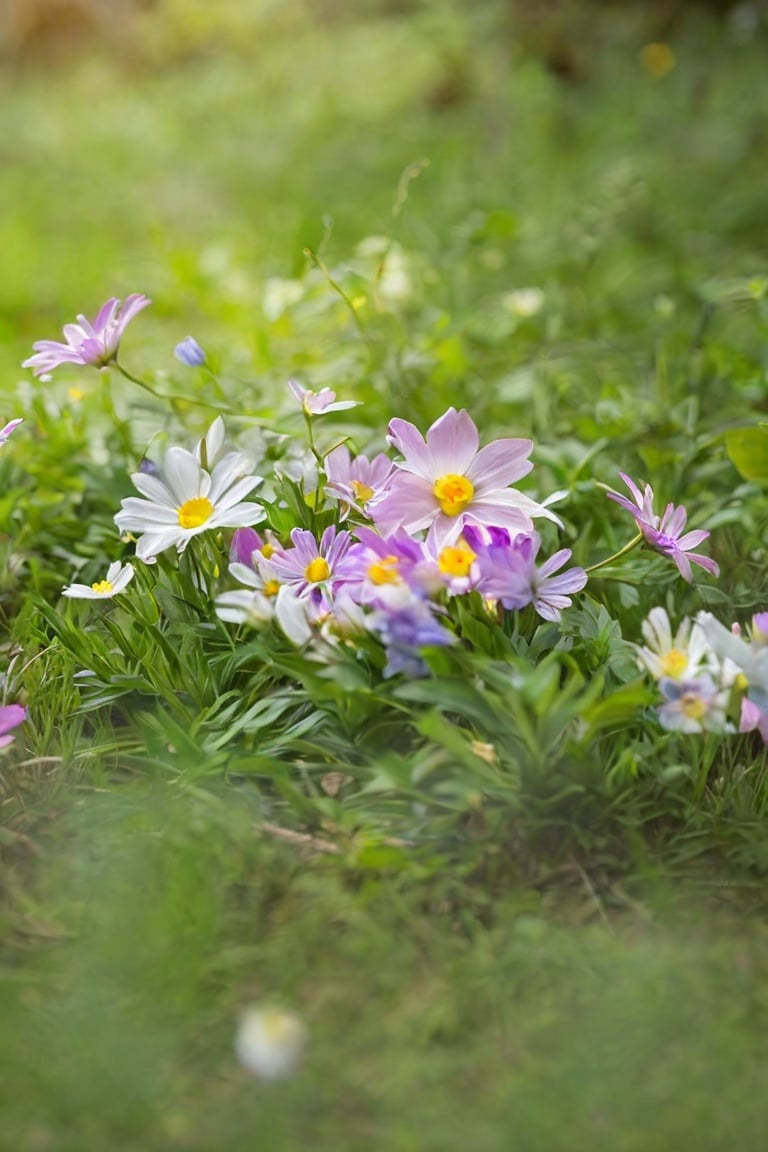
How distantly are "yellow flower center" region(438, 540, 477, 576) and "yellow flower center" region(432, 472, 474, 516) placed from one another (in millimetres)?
60

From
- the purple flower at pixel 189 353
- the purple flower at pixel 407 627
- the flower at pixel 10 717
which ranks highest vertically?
the purple flower at pixel 189 353

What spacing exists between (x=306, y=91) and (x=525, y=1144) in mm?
4676

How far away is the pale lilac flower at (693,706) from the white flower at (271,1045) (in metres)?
0.39

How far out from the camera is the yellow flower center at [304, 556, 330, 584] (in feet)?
3.26

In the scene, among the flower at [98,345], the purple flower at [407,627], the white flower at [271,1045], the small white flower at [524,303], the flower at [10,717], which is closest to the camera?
the white flower at [271,1045]

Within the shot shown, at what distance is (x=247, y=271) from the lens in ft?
8.57

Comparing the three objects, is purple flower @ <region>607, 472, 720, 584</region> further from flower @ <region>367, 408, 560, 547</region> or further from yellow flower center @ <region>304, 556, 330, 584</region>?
yellow flower center @ <region>304, 556, 330, 584</region>

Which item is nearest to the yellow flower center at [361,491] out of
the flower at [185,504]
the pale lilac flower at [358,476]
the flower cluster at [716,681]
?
the pale lilac flower at [358,476]

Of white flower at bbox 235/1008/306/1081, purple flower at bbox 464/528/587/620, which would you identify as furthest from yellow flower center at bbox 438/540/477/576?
white flower at bbox 235/1008/306/1081

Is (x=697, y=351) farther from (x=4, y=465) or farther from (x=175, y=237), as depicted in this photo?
(x=175, y=237)

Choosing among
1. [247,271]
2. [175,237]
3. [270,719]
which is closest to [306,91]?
[175,237]

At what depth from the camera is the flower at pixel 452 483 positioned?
3.18 feet

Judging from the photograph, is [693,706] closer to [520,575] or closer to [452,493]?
[520,575]

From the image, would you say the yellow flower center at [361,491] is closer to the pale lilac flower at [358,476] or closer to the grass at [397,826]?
the pale lilac flower at [358,476]
